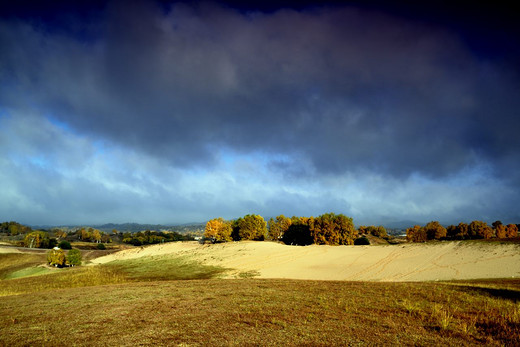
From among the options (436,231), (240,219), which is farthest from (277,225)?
(436,231)

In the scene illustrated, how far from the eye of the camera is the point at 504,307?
1127cm

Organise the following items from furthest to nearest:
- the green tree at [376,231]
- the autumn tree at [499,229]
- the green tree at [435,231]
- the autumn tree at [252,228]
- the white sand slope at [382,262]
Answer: the green tree at [376,231] → the green tree at [435,231] → the autumn tree at [499,229] → the autumn tree at [252,228] → the white sand slope at [382,262]

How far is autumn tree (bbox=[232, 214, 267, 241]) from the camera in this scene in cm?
8688

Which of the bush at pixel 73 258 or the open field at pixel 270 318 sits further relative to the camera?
the bush at pixel 73 258

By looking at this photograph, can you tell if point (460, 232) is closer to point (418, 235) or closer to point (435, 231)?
point (435, 231)

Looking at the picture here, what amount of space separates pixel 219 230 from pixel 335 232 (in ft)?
136

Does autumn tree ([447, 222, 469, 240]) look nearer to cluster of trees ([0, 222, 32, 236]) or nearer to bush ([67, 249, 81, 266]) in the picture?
bush ([67, 249, 81, 266])

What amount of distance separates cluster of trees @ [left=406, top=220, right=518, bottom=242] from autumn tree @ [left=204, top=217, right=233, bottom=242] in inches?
3034

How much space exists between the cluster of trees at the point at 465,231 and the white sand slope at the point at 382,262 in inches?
2462

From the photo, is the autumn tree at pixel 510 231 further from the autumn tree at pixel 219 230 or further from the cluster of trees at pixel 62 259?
the cluster of trees at pixel 62 259

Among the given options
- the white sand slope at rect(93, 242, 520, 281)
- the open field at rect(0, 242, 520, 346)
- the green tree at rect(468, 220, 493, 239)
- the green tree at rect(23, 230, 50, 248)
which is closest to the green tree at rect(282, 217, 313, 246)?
the white sand slope at rect(93, 242, 520, 281)

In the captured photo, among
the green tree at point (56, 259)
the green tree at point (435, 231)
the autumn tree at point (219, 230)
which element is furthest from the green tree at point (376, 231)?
the green tree at point (56, 259)

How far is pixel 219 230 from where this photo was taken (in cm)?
9381

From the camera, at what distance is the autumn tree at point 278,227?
4224 inches
